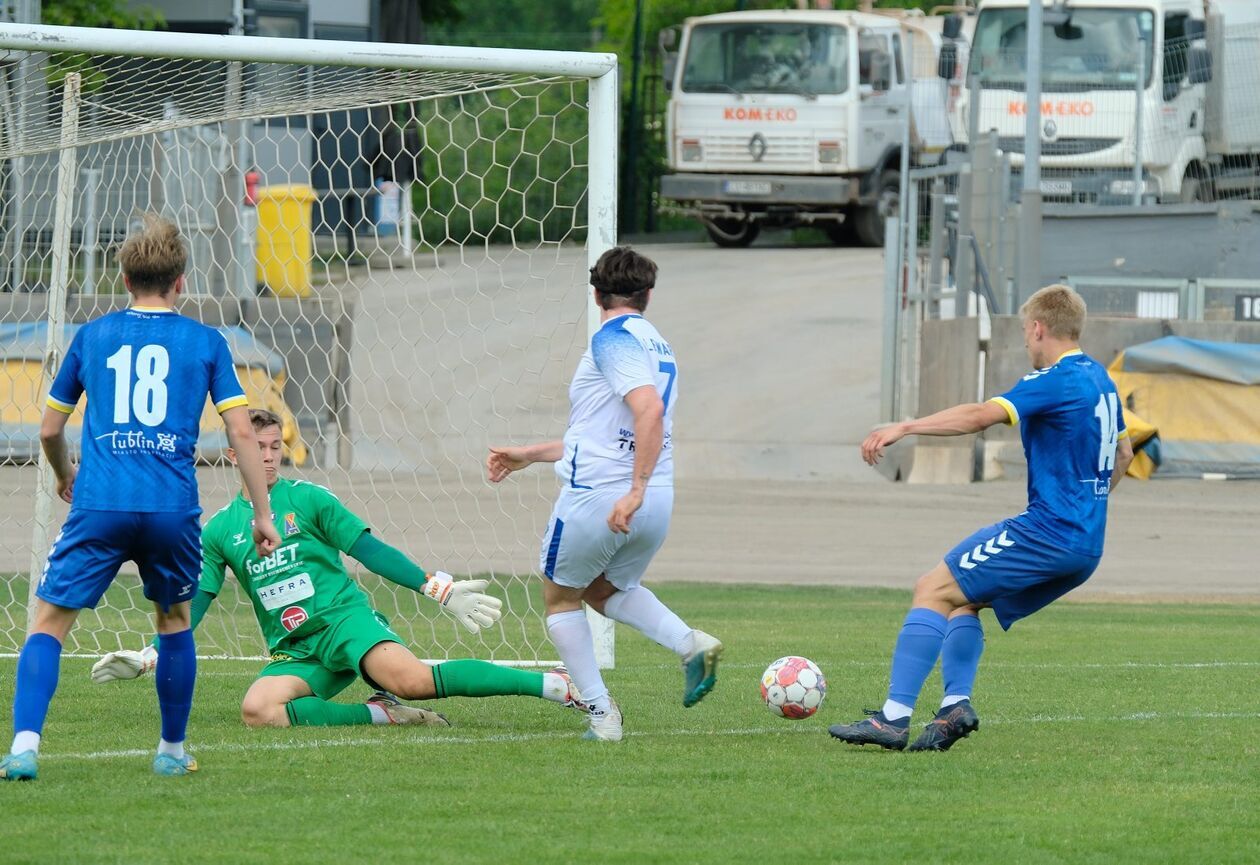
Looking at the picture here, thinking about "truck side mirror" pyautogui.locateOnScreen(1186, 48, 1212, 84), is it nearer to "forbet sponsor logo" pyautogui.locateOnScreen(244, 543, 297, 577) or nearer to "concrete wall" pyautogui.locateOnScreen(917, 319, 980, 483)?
"concrete wall" pyautogui.locateOnScreen(917, 319, 980, 483)

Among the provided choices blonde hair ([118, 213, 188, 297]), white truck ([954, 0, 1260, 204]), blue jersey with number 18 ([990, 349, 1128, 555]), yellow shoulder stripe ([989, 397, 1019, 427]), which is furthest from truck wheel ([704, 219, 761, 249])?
blonde hair ([118, 213, 188, 297])

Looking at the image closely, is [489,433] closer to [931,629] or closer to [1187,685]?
[1187,685]

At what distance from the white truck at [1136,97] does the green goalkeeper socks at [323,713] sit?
20015 mm

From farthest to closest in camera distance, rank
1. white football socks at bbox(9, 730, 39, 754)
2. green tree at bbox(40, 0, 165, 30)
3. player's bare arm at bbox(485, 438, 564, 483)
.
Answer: green tree at bbox(40, 0, 165, 30), player's bare arm at bbox(485, 438, 564, 483), white football socks at bbox(9, 730, 39, 754)

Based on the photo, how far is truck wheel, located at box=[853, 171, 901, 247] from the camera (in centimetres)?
3075

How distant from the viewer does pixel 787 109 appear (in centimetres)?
2945

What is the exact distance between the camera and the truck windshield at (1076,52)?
26016 mm

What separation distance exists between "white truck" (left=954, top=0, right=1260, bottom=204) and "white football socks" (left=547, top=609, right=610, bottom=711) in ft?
65.9

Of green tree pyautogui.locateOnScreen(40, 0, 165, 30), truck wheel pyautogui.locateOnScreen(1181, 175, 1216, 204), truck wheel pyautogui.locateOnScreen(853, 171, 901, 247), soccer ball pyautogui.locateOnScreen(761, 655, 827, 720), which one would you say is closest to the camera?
soccer ball pyautogui.locateOnScreen(761, 655, 827, 720)

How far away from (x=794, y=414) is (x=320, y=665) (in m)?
15.7

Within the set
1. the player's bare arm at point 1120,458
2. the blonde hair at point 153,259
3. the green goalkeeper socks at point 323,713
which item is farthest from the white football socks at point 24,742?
the player's bare arm at point 1120,458

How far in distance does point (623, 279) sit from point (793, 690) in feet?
5.54

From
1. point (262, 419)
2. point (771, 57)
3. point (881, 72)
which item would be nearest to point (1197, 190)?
point (881, 72)

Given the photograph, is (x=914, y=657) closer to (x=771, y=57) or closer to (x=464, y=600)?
(x=464, y=600)
